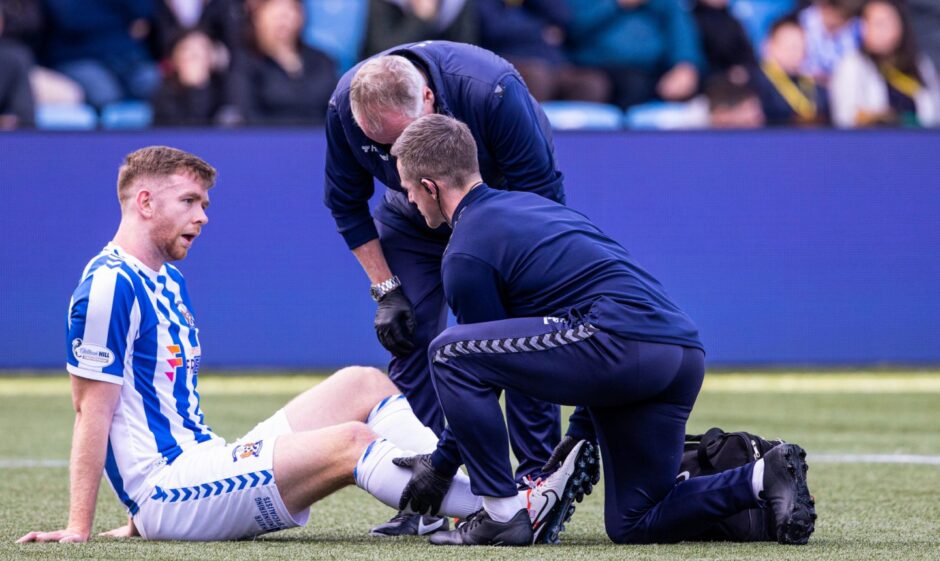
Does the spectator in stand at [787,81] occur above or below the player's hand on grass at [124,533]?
below

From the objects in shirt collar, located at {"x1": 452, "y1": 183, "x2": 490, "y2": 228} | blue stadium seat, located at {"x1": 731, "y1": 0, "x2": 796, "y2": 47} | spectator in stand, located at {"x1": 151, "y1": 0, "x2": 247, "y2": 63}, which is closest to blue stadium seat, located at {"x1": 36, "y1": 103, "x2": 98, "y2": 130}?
spectator in stand, located at {"x1": 151, "y1": 0, "x2": 247, "y2": 63}

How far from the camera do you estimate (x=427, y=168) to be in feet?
13.3

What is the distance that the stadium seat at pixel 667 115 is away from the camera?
10.7 metres

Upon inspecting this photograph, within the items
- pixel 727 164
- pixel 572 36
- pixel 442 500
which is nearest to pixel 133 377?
pixel 442 500

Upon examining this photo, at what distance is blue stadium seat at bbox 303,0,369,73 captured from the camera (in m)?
10.8

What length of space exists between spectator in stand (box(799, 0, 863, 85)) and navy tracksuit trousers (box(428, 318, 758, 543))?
7.61 m

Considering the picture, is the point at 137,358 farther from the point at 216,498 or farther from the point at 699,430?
the point at 699,430

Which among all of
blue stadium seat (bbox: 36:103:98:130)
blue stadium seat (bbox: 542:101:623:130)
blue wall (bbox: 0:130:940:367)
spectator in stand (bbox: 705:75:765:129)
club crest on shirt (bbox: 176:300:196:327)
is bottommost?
blue wall (bbox: 0:130:940:367)

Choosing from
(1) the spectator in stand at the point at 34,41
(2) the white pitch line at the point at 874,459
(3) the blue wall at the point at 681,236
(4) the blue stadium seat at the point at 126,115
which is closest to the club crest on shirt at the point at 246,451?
(2) the white pitch line at the point at 874,459

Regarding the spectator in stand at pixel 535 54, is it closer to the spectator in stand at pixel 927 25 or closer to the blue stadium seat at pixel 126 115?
the blue stadium seat at pixel 126 115

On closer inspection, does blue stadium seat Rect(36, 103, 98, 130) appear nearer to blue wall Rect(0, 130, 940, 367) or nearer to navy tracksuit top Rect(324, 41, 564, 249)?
blue wall Rect(0, 130, 940, 367)

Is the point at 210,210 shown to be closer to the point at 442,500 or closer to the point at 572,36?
the point at 572,36

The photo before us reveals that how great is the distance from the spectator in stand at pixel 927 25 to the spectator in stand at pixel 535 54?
2.63m

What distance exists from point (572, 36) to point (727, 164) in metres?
1.79
